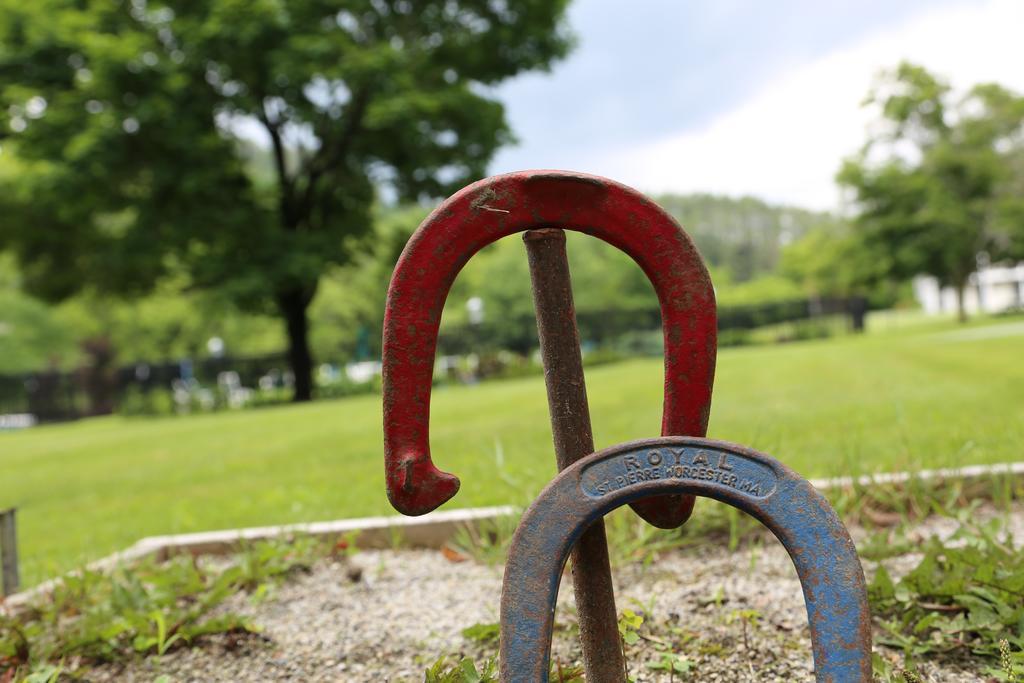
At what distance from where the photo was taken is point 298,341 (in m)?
19.2

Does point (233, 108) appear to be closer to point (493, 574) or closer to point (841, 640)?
point (493, 574)

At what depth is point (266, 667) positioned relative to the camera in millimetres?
2365

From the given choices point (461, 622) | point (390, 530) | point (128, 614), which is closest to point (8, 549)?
point (128, 614)

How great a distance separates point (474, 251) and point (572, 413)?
Result: 0.41 metres

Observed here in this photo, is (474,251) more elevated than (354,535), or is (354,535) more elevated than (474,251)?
(474,251)

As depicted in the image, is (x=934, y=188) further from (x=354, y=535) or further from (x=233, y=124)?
(x=354, y=535)

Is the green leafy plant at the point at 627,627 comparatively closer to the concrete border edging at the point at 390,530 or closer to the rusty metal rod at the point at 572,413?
the rusty metal rod at the point at 572,413

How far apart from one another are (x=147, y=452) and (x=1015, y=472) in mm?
8769

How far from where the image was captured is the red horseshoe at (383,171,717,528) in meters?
1.59

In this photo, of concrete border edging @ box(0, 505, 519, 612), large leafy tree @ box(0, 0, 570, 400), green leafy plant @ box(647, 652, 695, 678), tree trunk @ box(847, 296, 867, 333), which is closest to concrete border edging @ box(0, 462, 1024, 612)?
concrete border edging @ box(0, 505, 519, 612)

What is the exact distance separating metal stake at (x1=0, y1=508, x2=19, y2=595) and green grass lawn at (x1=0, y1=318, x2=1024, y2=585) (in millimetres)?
237

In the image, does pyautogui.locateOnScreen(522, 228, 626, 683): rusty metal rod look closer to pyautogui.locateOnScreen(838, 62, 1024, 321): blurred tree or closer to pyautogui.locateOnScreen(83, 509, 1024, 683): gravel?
pyautogui.locateOnScreen(83, 509, 1024, 683): gravel

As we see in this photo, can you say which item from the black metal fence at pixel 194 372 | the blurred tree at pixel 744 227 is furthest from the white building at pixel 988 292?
the black metal fence at pixel 194 372

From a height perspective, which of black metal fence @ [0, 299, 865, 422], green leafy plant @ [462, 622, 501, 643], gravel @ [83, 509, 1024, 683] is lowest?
gravel @ [83, 509, 1024, 683]
